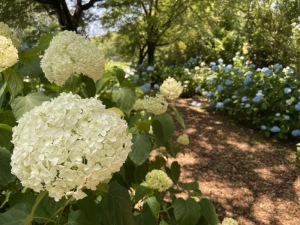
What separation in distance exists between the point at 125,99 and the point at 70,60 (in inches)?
17.3

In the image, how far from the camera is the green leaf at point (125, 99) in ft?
6.20

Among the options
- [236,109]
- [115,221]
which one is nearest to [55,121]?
[115,221]

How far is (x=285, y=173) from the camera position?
14.5 ft

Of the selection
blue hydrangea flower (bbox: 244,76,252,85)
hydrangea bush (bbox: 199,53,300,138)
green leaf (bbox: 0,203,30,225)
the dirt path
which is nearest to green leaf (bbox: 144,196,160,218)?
green leaf (bbox: 0,203,30,225)

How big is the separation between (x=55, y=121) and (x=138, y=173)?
3.17 ft

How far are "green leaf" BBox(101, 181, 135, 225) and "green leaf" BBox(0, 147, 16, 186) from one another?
374 mm

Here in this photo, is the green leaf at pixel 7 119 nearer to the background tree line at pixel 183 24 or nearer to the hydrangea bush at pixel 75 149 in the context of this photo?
the hydrangea bush at pixel 75 149

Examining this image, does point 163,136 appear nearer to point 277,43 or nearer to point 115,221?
point 115,221

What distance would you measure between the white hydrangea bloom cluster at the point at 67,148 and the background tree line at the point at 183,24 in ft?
24.7

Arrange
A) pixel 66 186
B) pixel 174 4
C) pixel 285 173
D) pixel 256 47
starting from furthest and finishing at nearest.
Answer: pixel 256 47 < pixel 174 4 < pixel 285 173 < pixel 66 186

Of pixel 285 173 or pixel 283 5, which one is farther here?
pixel 283 5

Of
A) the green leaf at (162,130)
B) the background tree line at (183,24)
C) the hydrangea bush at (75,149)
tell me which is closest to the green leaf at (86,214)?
the hydrangea bush at (75,149)

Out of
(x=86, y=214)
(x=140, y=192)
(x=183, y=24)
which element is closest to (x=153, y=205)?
(x=140, y=192)

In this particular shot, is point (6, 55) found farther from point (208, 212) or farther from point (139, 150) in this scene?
point (208, 212)
